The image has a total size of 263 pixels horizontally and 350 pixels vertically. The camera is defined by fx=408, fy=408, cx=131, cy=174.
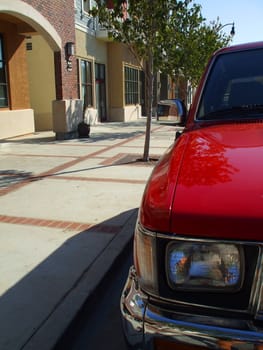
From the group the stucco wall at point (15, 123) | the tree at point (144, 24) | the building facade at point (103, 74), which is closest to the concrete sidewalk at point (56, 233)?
the tree at point (144, 24)

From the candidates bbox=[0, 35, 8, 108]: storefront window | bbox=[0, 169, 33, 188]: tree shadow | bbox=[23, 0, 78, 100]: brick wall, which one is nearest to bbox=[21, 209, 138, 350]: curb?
bbox=[0, 169, 33, 188]: tree shadow

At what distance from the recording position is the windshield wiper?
2.99 metres

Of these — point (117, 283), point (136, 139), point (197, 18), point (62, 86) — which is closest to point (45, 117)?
point (62, 86)

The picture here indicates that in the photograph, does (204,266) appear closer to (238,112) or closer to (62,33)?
(238,112)

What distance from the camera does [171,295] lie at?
1745mm

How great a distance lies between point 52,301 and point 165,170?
1.73 metres

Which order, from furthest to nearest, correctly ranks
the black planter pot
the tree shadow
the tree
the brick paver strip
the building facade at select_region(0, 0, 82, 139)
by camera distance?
the black planter pot < the building facade at select_region(0, 0, 82, 139) < the tree < the tree shadow < the brick paver strip

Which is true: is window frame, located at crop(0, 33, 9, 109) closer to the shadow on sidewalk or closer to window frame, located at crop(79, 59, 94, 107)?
window frame, located at crop(79, 59, 94, 107)

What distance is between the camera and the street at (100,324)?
9.50ft

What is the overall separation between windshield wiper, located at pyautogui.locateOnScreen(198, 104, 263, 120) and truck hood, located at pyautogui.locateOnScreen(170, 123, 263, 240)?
0.77 m

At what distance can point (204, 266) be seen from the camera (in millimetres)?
1677

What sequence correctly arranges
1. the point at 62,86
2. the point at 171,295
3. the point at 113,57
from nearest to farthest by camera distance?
the point at 171,295 < the point at 62,86 < the point at 113,57

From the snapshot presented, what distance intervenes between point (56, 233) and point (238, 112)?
270 centimetres

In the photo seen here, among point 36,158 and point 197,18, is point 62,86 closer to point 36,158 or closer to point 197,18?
point 36,158
